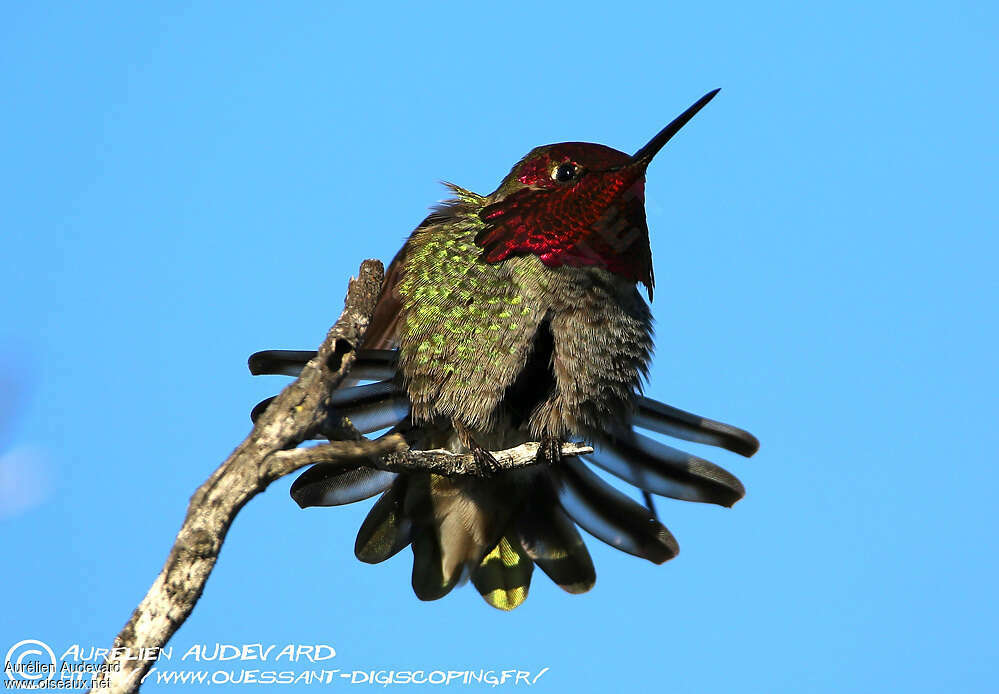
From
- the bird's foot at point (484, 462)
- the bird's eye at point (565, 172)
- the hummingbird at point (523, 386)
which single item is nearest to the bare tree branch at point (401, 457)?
the bird's foot at point (484, 462)

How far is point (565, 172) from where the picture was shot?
18.7ft

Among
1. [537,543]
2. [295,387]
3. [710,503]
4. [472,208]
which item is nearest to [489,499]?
[537,543]

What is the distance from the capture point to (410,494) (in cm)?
602

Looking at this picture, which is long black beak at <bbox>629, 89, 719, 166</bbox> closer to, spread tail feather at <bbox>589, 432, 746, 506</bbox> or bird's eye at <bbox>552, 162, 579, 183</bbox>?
bird's eye at <bbox>552, 162, 579, 183</bbox>

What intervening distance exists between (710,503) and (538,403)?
1130mm

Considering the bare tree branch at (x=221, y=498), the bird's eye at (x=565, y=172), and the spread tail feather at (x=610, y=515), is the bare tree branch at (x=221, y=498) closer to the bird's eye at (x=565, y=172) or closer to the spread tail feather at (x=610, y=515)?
the bird's eye at (x=565, y=172)

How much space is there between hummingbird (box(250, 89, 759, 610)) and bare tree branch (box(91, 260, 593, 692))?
1.04 metres

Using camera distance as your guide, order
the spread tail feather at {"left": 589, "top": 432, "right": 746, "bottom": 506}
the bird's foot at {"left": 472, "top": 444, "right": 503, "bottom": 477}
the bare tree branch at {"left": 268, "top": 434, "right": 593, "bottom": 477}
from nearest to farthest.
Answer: the bare tree branch at {"left": 268, "top": 434, "right": 593, "bottom": 477}
the bird's foot at {"left": 472, "top": 444, "right": 503, "bottom": 477}
the spread tail feather at {"left": 589, "top": 432, "right": 746, "bottom": 506}

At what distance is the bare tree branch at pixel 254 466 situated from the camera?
3.31m

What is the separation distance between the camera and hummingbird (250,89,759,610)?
5.34 metres

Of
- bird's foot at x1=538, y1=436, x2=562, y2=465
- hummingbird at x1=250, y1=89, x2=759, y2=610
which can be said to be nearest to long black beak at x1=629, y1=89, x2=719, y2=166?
hummingbird at x1=250, y1=89, x2=759, y2=610

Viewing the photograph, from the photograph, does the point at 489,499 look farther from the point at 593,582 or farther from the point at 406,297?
the point at 406,297

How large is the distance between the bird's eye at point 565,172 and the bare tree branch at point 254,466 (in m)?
1.58

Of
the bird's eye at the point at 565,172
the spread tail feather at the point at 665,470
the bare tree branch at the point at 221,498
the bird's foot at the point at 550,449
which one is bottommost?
the bare tree branch at the point at 221,498
